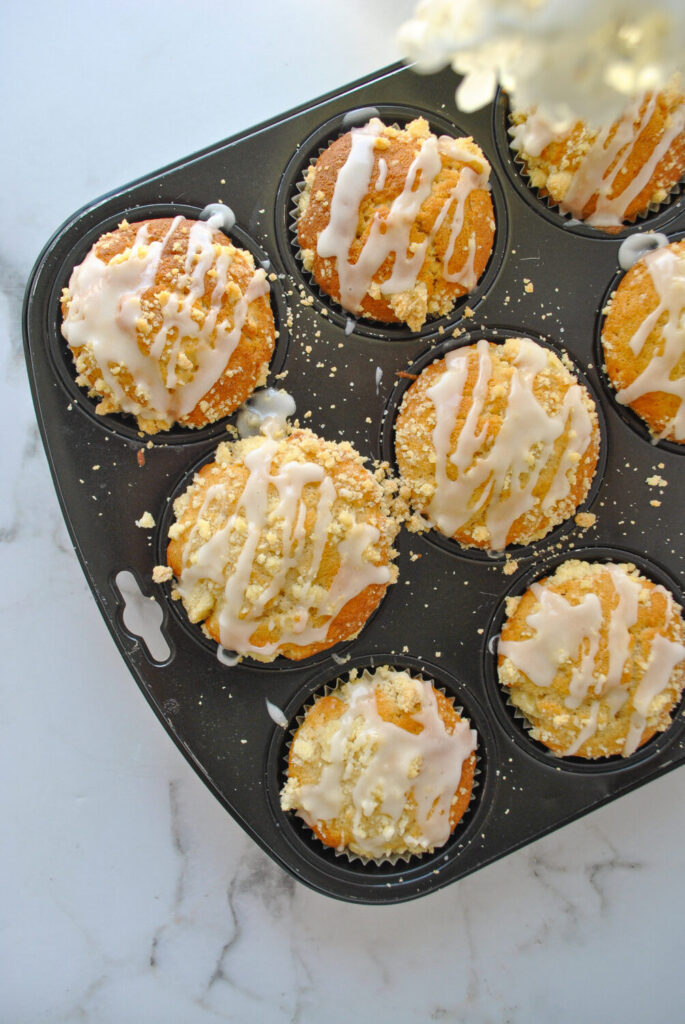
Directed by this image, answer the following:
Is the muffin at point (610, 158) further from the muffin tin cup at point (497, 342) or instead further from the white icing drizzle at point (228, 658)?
the white icing drizzle at point (228, 658)

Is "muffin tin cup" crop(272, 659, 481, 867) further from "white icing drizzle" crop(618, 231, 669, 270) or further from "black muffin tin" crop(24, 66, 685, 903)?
"white icing drizzle" crop(618, 231, 669, 270)

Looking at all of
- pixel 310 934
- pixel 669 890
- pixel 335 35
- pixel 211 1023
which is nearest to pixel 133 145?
pixel 335 35

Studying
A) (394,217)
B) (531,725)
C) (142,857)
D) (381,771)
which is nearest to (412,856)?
(381,771)

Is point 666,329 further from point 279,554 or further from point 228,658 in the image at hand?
point 228,658

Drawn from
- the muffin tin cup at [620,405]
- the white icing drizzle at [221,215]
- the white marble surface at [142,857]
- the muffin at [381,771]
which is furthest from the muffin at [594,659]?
the white icing drizzle at [221,215]

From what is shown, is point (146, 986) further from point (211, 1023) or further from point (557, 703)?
point (557, 703)

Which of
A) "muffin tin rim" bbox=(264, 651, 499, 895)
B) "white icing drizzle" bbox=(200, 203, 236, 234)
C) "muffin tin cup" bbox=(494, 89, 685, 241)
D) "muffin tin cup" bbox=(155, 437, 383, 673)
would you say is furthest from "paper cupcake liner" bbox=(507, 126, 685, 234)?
"muffin tin rim" bbox=(264, 651, 499, 895)
